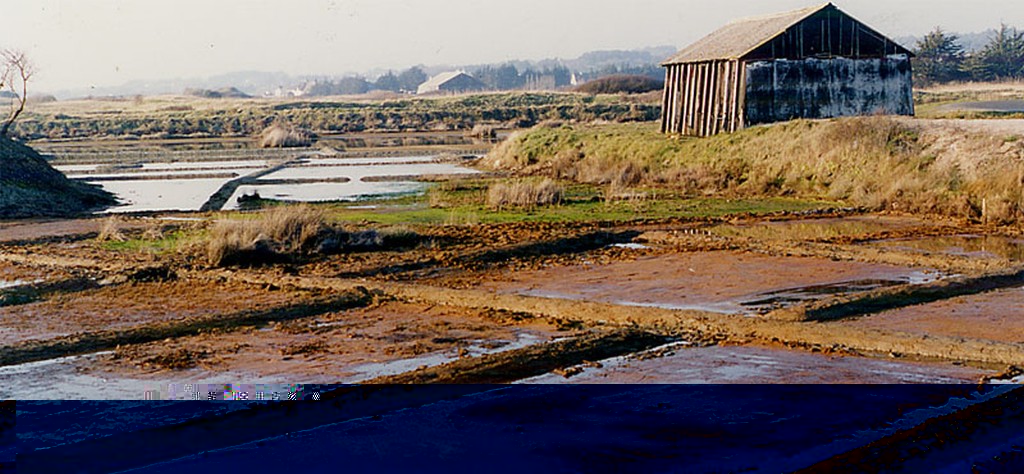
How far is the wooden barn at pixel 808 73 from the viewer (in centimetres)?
3180

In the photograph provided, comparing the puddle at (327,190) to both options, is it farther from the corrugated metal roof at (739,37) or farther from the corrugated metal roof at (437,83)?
the corrugated metal roof at (437,83)

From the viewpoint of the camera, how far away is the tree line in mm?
76625

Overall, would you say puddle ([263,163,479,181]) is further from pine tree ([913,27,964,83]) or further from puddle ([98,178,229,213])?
pine tree ([913,27,964,83])

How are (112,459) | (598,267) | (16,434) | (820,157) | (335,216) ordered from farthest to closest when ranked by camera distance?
1. (820,157)
2. (335,216)
3. (598,267)
4. (16,434)
5. (112,459)

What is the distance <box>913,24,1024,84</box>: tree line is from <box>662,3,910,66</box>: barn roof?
43.9 m

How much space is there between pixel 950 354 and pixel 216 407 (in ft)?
20.6

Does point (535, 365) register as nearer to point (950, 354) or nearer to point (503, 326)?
point (503, 326)

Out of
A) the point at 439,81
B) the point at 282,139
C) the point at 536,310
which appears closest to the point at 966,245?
the point at 536,310

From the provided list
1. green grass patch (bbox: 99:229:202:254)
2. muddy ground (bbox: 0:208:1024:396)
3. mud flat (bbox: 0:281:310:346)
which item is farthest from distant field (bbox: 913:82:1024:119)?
mud flat (bbox: 0:281:310:346)

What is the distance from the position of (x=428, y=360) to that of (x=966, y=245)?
10.7 metres

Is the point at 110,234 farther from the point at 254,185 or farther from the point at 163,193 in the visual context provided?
the point at 254,185

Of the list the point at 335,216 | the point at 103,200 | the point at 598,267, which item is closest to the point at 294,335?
the point at 598,267

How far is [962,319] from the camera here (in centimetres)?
1202

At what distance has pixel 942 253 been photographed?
17000 millimetres
